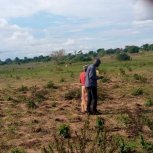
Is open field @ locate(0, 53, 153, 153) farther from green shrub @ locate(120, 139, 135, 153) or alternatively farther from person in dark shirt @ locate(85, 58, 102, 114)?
person in dark shirt @ locate(85, 58, 102, 114)

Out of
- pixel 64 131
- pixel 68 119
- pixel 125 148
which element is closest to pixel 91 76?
pixel 68 119

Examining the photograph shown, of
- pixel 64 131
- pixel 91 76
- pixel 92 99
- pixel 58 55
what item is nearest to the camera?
pixel 64 131

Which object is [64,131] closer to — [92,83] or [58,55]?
[92,83]

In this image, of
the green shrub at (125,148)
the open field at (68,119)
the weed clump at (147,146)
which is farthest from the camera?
the open field at (68,119)

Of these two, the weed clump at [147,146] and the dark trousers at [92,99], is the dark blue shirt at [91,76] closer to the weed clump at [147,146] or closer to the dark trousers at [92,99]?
the dark trousers at [92,99]

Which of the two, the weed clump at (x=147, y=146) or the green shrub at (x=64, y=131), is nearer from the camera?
the weed clump at (x=147, y=146)

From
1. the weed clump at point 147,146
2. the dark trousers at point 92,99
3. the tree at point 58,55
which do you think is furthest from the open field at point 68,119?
the tree at point 58,55

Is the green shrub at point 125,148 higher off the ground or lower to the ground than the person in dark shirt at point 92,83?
lower

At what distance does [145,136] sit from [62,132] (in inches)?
62.1

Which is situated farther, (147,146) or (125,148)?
(147,146)

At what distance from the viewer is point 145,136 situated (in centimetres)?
865

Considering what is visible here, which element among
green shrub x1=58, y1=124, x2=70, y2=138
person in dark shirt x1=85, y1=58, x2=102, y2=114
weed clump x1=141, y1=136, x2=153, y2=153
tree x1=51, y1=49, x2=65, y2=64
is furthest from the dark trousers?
tree x1=51, y1=49, x2=65, y2=64

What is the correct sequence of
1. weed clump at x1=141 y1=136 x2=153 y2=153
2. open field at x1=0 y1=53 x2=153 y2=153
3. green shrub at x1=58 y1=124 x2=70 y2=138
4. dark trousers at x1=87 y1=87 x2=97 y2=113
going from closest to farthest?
weed clump at x1=141 y1=136 x2=153 y2=153, open field at x1=0 y1=53 x2=153 y2=153, green shrub at x1=58 y1=124 x2=70 y2=138, dark trousers at x1=87 y1=87 x2=97 y2=113

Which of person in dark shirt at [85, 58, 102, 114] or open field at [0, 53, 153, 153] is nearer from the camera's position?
open field at [0, 53, 153, 153]
